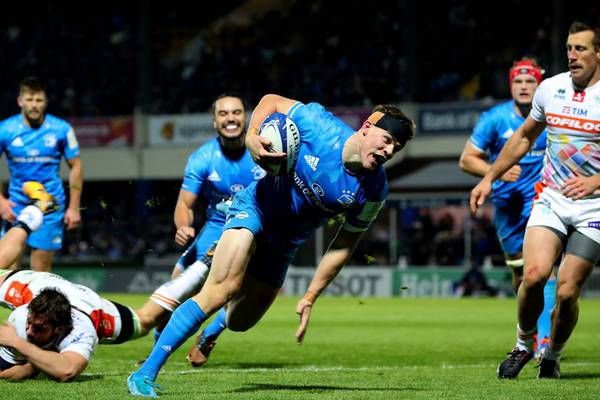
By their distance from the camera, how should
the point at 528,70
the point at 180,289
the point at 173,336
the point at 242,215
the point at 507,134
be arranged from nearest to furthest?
the point at 173,336
the point at 242,215
the point at 180,289
the point at 528,70
the point at 507,134

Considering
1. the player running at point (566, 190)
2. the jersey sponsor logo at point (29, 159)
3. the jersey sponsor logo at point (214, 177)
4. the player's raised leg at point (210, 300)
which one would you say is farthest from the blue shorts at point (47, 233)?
the player running at point (566, 190)

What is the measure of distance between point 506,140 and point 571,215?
287 centimetres

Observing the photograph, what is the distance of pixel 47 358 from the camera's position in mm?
7406

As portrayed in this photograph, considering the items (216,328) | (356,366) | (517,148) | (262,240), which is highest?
(517,148)

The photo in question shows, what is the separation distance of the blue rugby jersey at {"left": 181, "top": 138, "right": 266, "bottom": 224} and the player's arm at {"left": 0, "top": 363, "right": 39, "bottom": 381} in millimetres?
2663

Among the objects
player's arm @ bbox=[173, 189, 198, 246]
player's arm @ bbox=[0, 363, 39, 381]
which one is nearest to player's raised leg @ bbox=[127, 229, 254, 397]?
player's arm @ bbox=[0, 363, 39, 381]

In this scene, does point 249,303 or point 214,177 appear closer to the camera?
point 249,303

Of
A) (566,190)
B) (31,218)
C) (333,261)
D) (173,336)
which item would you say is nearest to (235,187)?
(31,218)

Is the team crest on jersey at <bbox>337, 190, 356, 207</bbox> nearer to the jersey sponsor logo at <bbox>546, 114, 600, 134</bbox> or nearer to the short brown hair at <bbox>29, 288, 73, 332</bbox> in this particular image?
the jersey sponsor logo at <bbox>546, 114, 600, 134</bbox>

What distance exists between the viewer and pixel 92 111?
36.1m

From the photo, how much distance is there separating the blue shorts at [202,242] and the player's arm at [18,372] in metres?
2.41

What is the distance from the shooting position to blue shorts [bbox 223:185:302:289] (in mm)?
7445

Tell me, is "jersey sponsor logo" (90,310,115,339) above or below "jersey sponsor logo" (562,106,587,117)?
below

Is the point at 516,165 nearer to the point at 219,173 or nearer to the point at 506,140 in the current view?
the point at 506,140
